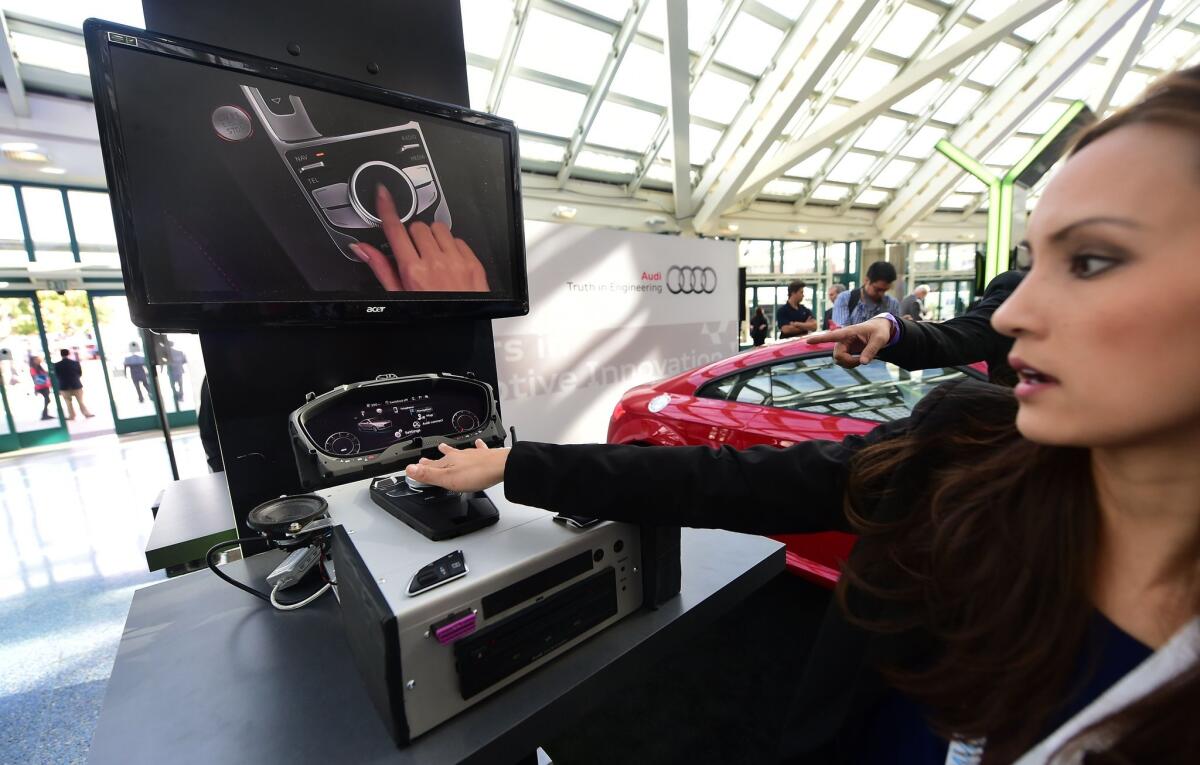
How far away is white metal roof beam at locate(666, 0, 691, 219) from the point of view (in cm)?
579

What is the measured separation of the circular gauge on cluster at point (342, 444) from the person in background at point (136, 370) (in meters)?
8.97

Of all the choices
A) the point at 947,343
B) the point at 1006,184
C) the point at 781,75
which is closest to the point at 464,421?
the point at 947,343

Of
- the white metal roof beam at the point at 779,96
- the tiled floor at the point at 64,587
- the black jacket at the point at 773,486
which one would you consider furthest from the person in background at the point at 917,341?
the white metal roof beam at the point at 779,96

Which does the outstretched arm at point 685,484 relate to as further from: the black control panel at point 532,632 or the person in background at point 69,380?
the person in background at point 69,380

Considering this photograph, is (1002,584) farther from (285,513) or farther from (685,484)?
(285,513)

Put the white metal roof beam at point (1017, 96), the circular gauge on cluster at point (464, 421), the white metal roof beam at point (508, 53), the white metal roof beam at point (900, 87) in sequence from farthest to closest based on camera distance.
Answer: the white metal roof beam at point (1017, 96) < the white metal roof beam at point (900, 87) < the white metal roof beam at point (508, 53) < the circular gauge on cluster at point (464, 421)

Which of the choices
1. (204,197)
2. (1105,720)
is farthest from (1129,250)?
(204,197)

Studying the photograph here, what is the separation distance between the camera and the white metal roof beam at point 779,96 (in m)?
6.75

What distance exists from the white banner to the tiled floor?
7.92 feet

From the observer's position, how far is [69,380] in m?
7.01

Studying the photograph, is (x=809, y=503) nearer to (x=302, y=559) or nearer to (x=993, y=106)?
(x=302, y=559)

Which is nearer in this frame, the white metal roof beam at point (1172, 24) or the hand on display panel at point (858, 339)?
the hand on display panel at point (858, 339)

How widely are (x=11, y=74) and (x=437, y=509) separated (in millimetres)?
7212

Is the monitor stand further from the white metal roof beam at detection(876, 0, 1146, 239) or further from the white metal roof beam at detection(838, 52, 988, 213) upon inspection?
the white metal roof beam at detection(876, 0, 1146, 239)
